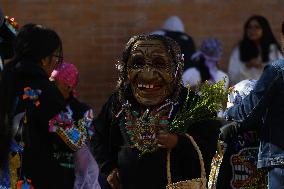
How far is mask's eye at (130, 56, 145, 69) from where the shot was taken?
199 inches

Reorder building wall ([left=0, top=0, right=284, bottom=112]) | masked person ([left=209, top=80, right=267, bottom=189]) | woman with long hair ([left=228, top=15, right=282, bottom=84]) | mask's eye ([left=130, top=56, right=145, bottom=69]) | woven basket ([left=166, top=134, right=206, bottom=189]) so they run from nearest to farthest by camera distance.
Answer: woven basket ([left=166, top=134, right=206, bottom=189]) → mask's eye ([left=130, top=56, right=145, bottom=69]) → masked person ([left=209, top=80, right=267, bottom=189]) → woman with long hair ([left=228, top=15, right=282, bottom=84]) → building wall ([left=0, top=0, right=284, bottom=112])

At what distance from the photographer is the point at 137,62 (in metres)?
5.08

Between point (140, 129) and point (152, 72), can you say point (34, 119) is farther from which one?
point (152, 72)

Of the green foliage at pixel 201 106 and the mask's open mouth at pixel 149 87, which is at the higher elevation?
the mask's open mouth at pixel 149 87

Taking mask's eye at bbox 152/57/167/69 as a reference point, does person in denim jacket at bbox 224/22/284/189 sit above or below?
below

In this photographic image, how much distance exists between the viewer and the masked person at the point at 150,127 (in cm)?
493

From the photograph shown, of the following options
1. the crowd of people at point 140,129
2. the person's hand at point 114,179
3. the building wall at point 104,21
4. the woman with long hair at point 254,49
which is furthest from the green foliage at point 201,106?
the building wall at point 104,21

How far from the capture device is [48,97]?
470cm

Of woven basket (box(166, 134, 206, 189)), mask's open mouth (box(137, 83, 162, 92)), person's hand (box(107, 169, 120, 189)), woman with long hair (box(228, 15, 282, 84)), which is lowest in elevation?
person's hand (box(107, 169, 120, 189))

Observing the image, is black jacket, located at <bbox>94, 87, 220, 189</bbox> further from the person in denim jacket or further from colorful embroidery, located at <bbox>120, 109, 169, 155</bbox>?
the person in denim jacket

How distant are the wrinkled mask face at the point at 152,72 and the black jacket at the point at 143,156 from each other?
0.16 m

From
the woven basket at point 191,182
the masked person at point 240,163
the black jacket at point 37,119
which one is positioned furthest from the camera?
the masked person at point 240,163

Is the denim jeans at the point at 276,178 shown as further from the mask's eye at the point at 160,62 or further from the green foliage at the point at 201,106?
the mask's eye at the point at 160,62

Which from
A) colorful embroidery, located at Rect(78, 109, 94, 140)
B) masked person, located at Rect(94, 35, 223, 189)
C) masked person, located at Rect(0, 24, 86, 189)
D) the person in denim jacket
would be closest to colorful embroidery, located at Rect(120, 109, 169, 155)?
masked person, located at Rect(94, 35, 223, 189)
